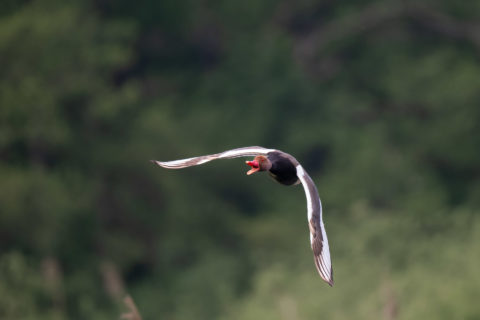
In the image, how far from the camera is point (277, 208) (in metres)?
24.7

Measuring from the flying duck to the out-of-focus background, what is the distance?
657 cm

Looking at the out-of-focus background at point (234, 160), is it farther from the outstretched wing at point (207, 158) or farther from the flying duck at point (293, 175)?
the flying duck at point (293, 175)

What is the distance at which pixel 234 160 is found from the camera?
2380 cm

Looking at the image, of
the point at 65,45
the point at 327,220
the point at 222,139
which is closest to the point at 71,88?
the point at 65,45

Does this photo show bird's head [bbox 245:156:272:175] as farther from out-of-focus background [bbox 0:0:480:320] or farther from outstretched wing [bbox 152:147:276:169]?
out-of-focus background [bbox 0:0:480:320]

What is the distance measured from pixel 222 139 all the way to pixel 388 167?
352 centimetres

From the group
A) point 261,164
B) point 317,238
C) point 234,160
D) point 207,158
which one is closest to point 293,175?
point 261,164

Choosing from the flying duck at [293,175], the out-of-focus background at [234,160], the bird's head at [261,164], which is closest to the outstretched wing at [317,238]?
the flying duck at [293,175]

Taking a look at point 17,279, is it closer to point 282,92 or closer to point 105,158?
point 105,158

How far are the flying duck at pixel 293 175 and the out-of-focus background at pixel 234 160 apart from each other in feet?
21.6

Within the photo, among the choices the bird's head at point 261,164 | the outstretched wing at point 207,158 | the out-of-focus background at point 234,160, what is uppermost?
the outstretched wing at point 207,158

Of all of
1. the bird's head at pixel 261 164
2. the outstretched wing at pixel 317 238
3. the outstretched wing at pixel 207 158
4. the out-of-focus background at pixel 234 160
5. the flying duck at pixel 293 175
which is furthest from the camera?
the out-of-focus background at pixel 234 160

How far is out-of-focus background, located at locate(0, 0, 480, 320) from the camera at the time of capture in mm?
19703

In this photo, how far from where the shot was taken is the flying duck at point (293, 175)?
8.33 meters
